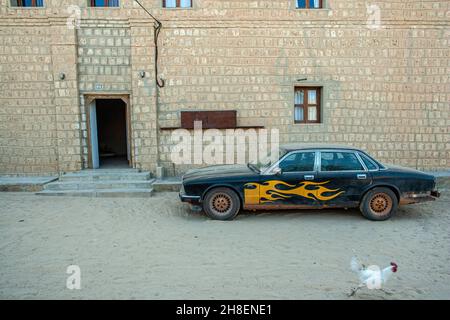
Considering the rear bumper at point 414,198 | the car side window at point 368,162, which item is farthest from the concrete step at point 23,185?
the rear bumper at point 414,198

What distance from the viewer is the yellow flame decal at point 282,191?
5.84 meters

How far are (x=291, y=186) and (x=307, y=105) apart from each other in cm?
452

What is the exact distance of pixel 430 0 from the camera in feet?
29.7

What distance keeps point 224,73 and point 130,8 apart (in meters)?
3.25

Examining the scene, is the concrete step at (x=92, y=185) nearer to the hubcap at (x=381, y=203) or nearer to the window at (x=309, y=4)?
the hubcap at (x=381, y=203)

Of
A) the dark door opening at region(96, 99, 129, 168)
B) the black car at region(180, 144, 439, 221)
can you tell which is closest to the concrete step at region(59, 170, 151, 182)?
the black car at region(180, 144, 439, 221)

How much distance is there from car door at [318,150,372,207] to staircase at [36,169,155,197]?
446cm

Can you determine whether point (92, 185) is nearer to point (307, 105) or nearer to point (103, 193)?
point (103, 193)

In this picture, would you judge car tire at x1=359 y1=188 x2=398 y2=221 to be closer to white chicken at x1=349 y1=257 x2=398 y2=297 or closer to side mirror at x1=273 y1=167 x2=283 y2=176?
side mirror at x1=273 y1=167 x2=283 y2=176

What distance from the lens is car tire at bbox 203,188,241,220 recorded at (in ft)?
19.5

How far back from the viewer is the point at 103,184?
8172 millimetres

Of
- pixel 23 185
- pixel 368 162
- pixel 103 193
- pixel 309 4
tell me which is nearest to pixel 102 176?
pixel 103 193

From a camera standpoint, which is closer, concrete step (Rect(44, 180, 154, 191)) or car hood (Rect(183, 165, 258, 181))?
car hood (Rect(183, 165, 258, 181))
